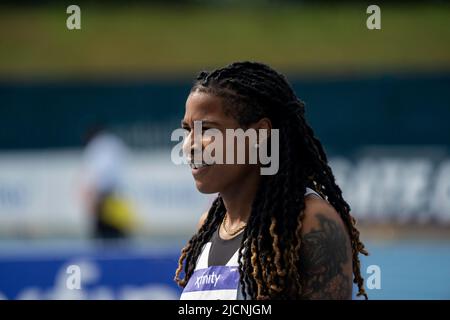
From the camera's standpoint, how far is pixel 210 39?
21312 millimetres

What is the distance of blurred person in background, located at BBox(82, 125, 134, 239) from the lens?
15.0 meters

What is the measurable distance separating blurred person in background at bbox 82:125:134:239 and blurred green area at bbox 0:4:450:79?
518 centimetres

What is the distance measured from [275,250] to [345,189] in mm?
14412

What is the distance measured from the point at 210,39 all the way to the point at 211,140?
18.1 meters

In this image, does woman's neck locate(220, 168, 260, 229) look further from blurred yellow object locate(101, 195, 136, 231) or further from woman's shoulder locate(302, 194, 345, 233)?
blurred yellow object locate(101, 195, 136, 231)

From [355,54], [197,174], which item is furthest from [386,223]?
[197,174]

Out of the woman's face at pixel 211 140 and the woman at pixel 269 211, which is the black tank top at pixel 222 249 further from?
the woman's face at pixel 211 140

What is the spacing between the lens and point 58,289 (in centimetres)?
929

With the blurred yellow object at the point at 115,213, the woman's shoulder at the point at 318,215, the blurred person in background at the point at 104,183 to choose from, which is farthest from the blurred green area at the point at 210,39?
the woman's shoulder at the point at 318,215

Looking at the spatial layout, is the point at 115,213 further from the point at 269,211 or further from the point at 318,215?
the point at 318,215

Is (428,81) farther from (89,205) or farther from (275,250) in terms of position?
(275,250)

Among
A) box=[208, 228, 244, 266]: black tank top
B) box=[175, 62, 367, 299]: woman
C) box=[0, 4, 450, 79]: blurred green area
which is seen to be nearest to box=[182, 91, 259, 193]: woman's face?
box=[175, 62, 367, 299]: woman

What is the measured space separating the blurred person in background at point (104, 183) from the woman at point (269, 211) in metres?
11.4

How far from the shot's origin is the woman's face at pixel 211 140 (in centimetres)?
342
